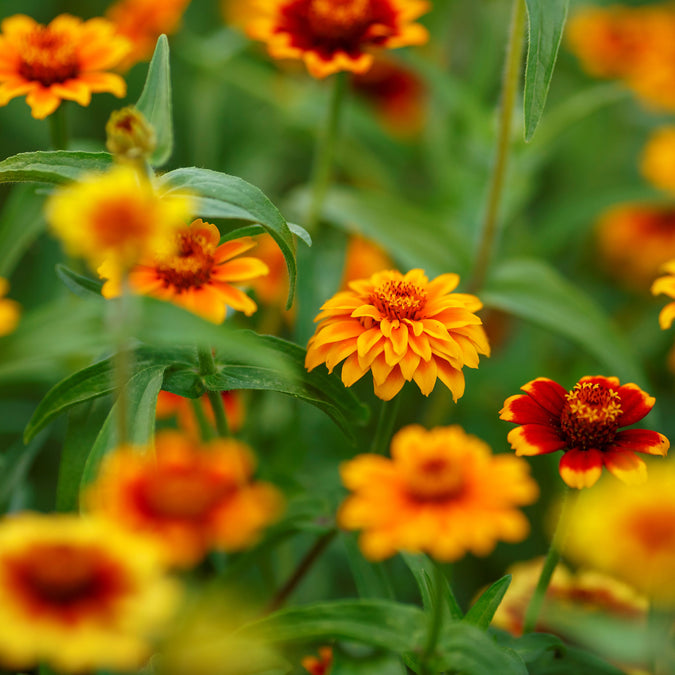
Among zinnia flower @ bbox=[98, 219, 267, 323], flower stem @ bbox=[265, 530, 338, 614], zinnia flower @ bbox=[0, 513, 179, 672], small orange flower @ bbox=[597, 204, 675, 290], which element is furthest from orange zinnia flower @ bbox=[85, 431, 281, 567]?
small orange flower @ bbox=[597, 204, 675, 290]

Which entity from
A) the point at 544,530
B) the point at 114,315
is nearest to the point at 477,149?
the point at 544,530

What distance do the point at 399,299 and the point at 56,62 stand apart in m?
0.32

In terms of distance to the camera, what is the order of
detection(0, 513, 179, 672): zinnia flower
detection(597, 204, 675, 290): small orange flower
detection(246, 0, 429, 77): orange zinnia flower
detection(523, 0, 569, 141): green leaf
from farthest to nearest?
detection(597, 204, 675, 290): small orange flower → detection(246, 0, 429, 77): orange zinnia flower → detection(523, 0, 569, 141): green leaf → detection(0, 513, 179, 672): zinnia flower

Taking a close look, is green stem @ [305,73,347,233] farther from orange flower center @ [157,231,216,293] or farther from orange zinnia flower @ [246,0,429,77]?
orange flower center @ [157,231,216,293]

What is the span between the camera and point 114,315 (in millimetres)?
371

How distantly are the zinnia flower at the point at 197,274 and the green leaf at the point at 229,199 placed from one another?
0.03m

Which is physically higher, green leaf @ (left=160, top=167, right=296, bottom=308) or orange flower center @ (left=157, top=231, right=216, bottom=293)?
green leaf @ (left=160, top=167, right=296, bottom=308)

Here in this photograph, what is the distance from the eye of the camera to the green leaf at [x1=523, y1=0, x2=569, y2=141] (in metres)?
0.59

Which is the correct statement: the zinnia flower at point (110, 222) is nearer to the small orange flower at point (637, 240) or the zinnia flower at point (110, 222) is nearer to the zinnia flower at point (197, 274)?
the zinnia flower at point (197, 274)

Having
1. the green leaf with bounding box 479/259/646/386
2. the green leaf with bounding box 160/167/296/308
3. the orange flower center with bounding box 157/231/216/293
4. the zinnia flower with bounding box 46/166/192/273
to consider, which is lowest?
the green leaf with bounding box 479/259/646/386

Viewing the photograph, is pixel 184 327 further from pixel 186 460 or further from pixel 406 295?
pixel 406 295

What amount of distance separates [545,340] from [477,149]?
28 centimetres

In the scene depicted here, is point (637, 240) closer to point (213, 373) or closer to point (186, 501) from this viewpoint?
point (213, 373)

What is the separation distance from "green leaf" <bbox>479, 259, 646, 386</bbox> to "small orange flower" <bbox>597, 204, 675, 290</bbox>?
34 centimetres
